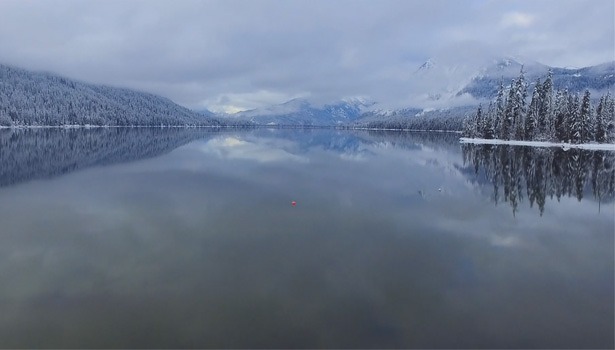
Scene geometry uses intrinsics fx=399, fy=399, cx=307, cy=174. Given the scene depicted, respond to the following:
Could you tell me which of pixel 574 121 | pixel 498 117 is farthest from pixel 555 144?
pixel 498 117

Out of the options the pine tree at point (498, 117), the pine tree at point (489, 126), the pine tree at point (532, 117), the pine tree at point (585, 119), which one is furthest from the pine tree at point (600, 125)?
the pine tree at point (489, 126)

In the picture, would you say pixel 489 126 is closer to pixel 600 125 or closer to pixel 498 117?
pixel 498 117

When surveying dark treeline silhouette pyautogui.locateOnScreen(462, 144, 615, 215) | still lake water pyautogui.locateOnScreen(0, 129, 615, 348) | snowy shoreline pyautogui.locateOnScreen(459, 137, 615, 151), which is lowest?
still lake water pyautogui.locateOnScreen(0, 129, 615, 348)

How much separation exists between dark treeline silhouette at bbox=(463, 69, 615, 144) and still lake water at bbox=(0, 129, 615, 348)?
218ft

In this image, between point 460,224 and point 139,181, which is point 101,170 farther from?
point 460,224

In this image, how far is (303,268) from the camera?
19.4 meters

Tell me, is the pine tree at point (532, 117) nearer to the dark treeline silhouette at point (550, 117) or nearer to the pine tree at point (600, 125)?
the dark treeline silhouette at point (550, 117)

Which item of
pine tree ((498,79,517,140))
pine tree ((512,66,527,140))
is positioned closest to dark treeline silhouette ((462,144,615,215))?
pine tree ((512,66,527,140))

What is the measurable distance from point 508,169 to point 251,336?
54265mm

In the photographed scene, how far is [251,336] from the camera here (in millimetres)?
13391

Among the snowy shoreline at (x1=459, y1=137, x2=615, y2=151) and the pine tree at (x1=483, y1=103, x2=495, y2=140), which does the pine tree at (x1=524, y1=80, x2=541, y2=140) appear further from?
the pine tree at (x1=483, y1=103, x2=495, y2=140)

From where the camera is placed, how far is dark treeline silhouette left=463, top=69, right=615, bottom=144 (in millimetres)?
96562

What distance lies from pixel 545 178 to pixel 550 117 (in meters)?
67.3

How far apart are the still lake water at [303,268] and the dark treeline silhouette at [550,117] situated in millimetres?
66370
